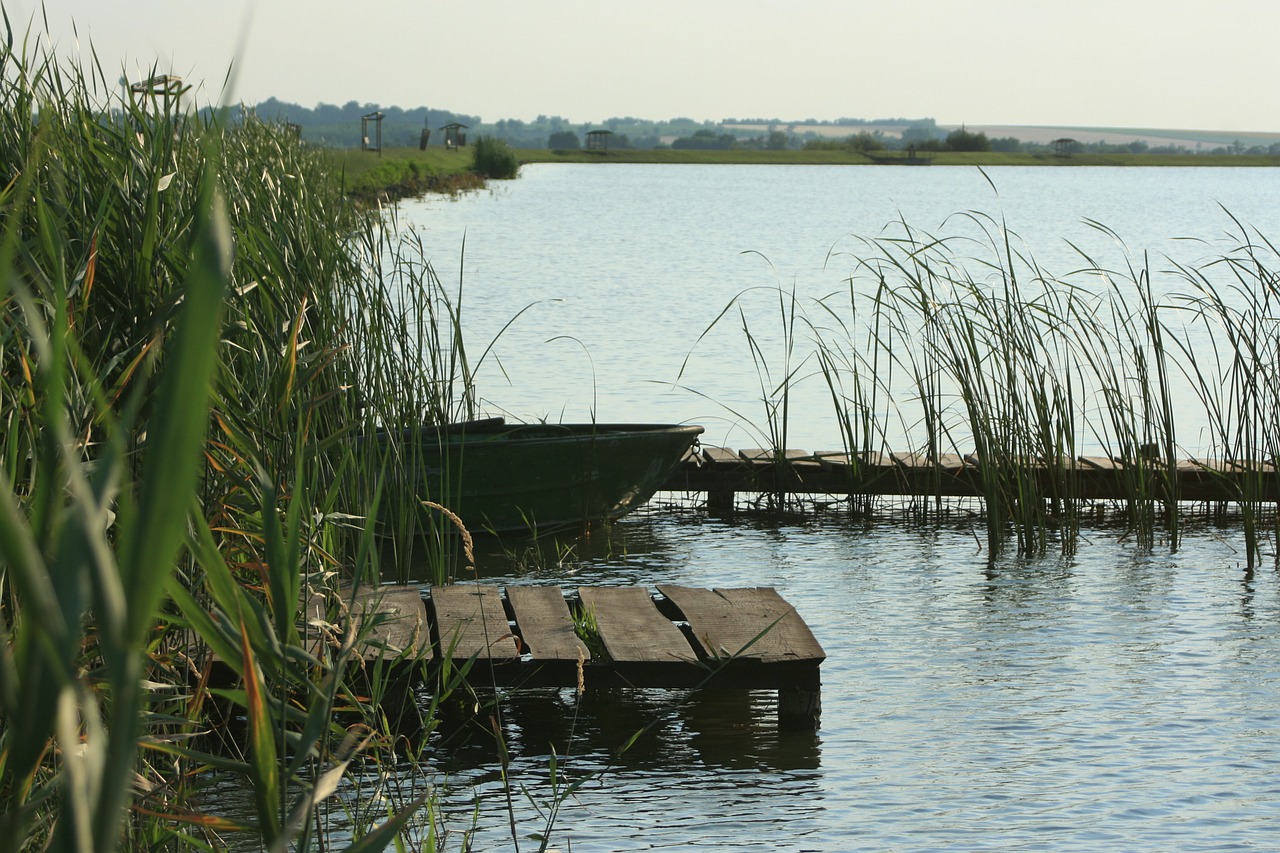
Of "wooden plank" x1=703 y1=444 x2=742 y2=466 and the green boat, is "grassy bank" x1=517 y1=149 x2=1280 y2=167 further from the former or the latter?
the green boat

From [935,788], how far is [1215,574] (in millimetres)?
3486

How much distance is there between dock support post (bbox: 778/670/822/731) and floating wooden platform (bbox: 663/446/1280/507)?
3360mm

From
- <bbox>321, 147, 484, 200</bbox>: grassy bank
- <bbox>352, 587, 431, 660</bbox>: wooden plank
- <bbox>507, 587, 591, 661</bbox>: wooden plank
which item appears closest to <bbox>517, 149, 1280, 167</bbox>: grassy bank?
<bbox>321, 147, 484, 200</bbox>: grassy bank

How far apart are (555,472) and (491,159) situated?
172 feet

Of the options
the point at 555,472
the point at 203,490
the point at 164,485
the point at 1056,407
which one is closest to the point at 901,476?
the point at 1056,407

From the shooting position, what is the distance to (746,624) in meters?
4.89

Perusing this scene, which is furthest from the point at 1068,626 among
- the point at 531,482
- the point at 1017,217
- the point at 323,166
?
the point at 1017,217

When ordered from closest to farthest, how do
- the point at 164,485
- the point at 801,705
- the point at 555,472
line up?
the point at 164,485 → the point at 801,705 → the point at 555,472

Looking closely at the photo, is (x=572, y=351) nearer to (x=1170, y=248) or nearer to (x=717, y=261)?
(x=717, y=261)

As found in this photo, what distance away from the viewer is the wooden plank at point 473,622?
14.7 feet

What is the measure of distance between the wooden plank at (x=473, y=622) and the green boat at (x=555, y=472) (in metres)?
1.96

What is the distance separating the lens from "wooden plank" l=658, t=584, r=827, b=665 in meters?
4.56

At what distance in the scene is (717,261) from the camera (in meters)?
25.5

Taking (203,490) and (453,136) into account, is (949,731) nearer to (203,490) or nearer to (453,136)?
(203,490)
